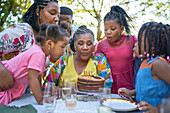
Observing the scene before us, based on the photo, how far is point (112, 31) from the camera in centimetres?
280

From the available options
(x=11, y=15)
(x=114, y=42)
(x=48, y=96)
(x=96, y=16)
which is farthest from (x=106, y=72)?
(x=96, y=16)

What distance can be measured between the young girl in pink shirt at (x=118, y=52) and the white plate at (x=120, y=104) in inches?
43.1

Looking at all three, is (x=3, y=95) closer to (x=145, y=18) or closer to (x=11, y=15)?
(x=11, y=15)

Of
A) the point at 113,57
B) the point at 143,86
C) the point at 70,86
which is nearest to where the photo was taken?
the point at 70,86

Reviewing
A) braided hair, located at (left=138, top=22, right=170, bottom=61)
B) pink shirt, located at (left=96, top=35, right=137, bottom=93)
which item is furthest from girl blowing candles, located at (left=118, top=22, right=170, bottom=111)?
pink shirt, located at (left=96, top=35, right=137, bottom=93)

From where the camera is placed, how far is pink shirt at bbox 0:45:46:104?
6.59ft

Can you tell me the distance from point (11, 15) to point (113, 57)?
5549mm

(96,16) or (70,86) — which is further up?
(96,16)

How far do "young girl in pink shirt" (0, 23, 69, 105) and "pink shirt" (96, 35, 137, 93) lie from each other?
0.83 m

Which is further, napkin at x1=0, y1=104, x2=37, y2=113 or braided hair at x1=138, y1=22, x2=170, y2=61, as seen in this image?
braided hair at x1=138, y1=22, x2=170, y2=61

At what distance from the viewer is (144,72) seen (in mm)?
1889

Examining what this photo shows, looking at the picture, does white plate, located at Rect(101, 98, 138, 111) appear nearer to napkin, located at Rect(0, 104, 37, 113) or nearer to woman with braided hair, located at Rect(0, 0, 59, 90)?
napkin, located at Rect(0, 104, 37, 113)

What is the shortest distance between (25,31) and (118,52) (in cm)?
151

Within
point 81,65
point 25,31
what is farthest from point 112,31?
point 25,31
